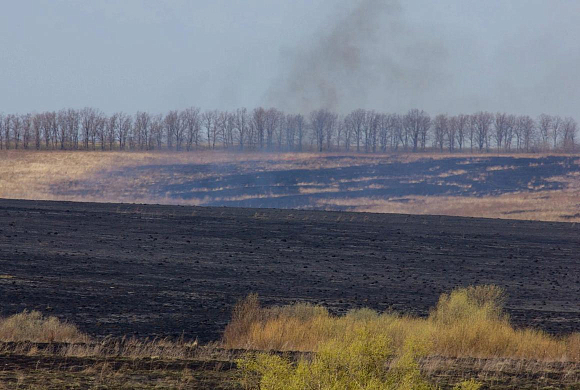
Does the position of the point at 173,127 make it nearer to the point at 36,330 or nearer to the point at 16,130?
the point at 16,130

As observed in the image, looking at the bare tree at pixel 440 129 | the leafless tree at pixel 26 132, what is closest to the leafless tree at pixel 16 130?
the leafless tree at pixel 26 132

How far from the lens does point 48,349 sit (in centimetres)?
1623

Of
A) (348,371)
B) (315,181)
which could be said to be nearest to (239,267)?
(348,371)

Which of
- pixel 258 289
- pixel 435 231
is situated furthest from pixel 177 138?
pixel 258 289

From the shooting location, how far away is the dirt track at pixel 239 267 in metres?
23.3

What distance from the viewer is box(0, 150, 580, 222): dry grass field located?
91.8 metres

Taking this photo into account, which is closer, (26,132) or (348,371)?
(348,371)

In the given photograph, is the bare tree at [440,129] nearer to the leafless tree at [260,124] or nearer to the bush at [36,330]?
the leafless tree at [260,124]

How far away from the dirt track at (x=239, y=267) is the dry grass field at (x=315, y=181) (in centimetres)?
3118

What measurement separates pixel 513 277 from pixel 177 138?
10554 centimetres

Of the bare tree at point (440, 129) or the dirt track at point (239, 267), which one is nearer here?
the dirt track at point (239, 267)

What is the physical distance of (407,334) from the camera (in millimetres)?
17922

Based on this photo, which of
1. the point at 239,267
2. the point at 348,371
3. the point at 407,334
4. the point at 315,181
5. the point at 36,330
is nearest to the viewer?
the point at 348,371

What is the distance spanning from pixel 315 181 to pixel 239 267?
71.3 meters
